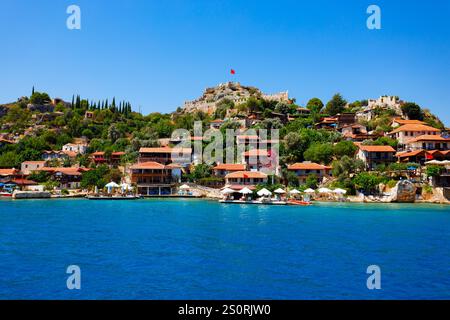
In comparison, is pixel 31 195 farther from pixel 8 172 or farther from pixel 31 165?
pixel 31 165

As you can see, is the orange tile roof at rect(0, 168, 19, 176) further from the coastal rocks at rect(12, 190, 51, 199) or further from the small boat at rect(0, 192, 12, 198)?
the coastal rocks at rect(12, 190, 51, 199)

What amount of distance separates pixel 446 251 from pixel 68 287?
16526 millimetres

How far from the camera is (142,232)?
959 inches

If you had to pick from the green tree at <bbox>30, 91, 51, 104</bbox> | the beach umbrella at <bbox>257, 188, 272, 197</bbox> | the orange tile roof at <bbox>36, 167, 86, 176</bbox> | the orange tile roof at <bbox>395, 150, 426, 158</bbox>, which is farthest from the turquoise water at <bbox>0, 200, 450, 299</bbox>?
the green tree at <bbox>30, 91, 51, 104</bbox>

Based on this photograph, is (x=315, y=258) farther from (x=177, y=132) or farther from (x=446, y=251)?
(x=177, y=132)

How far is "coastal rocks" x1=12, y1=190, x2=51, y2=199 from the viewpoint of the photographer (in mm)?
52531

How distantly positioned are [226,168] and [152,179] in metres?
10.2

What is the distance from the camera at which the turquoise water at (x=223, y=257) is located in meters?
13.4

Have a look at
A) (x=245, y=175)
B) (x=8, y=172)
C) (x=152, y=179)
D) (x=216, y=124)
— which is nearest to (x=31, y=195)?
(x=8, y=172)

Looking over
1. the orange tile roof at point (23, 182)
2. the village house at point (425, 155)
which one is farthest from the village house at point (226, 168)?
the orange tile roof at point (23, 182)

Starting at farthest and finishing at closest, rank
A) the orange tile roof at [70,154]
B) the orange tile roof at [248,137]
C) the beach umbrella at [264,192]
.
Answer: the orange tile roof at [70,154]
the orange tile roof at [248,137]
the beach umbrella at [264,192]

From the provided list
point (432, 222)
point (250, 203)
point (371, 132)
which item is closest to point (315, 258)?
point (432, 222)

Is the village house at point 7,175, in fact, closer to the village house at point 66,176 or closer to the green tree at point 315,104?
the village house at point 66,176

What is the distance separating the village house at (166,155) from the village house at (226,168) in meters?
7.48
